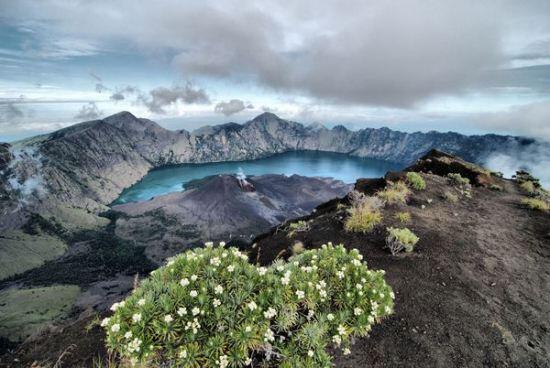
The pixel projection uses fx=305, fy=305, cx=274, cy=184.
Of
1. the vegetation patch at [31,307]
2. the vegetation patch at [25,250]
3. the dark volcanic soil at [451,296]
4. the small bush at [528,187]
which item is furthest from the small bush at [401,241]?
the vegetation patch at [25,250]

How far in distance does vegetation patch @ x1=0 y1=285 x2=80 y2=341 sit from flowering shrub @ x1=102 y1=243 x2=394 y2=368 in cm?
11624

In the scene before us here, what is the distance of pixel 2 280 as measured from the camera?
14638 cm

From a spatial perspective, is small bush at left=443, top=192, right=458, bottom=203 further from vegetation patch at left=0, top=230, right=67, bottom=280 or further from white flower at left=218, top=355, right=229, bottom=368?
vegetation patch at left=0, top=230, right=67, bottom=280

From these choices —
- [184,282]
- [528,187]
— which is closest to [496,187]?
[528,187]

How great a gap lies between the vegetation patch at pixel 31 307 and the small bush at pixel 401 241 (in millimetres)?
115225

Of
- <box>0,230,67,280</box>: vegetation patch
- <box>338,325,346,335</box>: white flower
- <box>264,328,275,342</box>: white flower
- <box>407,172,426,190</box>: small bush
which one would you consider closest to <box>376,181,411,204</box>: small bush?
<box>407,172,426,190</box>: small bush

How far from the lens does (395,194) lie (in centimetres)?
1784

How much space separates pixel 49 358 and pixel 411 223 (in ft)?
50.6

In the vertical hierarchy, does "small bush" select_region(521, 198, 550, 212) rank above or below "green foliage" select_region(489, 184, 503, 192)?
above

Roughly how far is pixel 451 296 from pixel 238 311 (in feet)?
27.0

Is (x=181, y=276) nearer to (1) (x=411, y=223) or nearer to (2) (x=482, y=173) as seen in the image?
(1) (x=411, y=223)

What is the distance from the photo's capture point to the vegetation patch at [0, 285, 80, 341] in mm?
97438

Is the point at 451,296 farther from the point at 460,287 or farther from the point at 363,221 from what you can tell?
the point at 363,221

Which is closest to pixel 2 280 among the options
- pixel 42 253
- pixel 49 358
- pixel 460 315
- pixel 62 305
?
pixel 42 253
